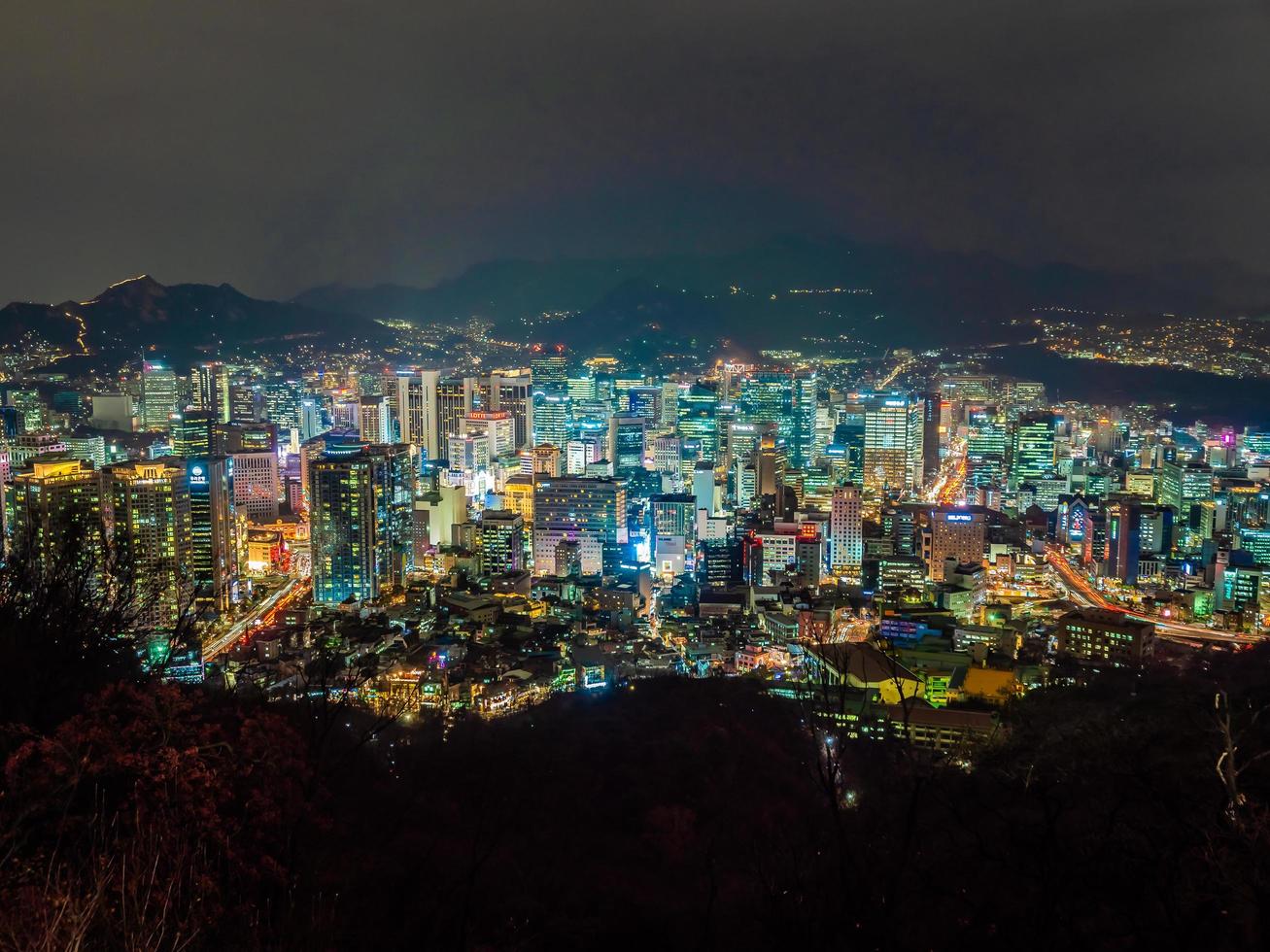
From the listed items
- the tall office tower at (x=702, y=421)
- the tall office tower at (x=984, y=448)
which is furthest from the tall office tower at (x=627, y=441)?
the tall office tower at (x=984, y=448)

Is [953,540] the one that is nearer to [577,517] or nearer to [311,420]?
[577,517]

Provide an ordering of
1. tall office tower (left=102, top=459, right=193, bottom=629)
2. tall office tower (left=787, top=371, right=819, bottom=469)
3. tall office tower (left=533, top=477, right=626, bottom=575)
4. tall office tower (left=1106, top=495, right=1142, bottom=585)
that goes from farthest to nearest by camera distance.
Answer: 1. tall office tower (left=787, top=371, right=819, bottom=469)
2. tall office tower (left=533, top=477, right=626, bottom=575)
3. tall office tower (left=1106, top=495, right=1142, bottom=585)
4. tall office tower (left=102, top=459, right=193, bottom=629)

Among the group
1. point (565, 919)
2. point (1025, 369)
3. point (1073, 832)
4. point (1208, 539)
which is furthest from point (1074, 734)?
point (1025, 369)

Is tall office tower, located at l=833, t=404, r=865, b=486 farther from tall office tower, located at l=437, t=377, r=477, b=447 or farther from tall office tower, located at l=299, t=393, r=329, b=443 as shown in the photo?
tall office tower, located at l=299, t=393, r=329, b=443

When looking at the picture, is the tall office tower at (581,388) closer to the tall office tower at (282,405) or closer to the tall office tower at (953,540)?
the tall office tower at (282,405)

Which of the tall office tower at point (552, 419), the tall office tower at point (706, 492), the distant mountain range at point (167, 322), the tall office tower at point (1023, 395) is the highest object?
the distant mountain range at point (167, 322)

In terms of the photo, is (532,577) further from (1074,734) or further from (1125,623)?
(1074,734)

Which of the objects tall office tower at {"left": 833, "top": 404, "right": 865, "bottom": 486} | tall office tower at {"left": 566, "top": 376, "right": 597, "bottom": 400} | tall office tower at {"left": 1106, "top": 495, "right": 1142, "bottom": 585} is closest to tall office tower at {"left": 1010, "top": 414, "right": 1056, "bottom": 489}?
tall office tower at {"left": 833, "top": 404, "right": 865, "bottom": 486}
